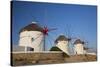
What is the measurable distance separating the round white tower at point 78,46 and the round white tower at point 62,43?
0.10 meters

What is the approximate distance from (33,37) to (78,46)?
0.50 metres

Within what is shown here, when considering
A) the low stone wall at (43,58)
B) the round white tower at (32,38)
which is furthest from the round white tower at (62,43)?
the round white tower at (32,38)

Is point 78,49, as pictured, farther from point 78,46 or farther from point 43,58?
point 43,58

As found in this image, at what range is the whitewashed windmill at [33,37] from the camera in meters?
1.97

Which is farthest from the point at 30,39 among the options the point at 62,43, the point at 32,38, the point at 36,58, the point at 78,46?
the point at 78,46

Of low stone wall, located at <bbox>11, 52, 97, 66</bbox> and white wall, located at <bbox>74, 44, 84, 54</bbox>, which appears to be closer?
low stone wall, located at <bbox>11, 52, 97, 66</bbox>

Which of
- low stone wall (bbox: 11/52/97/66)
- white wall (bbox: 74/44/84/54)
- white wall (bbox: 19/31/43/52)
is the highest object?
white wall (bbox: 19/31/43/52)

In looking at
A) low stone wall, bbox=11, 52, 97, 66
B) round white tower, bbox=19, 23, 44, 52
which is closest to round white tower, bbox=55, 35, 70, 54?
low stone wall, bbox=11, 52, 97, 66


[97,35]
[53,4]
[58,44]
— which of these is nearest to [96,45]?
[97,35]

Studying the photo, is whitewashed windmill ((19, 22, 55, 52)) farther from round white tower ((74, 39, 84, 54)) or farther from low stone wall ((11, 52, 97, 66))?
round white tower ((74, 39, 84, 54))

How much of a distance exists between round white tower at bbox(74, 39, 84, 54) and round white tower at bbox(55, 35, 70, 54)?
101mm

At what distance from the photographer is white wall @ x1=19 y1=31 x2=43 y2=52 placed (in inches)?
77.3
